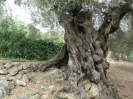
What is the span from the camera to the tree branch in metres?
9.62

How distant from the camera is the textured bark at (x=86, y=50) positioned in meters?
8.99

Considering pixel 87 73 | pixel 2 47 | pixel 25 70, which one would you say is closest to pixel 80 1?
pixel 87 73

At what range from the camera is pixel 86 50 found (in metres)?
9.27

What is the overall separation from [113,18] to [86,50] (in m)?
1.92

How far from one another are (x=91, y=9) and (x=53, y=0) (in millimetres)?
2855

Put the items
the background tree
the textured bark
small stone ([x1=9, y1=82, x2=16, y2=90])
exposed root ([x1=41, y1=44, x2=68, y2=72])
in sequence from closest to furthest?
small stone ([x1=9, y1=82, x2=16, y2=90]) → the background tree → the textured bark → exposed root ([x1=41, y1=44, x2=68, y2=72])

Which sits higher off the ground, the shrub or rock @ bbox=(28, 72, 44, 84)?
the shrub

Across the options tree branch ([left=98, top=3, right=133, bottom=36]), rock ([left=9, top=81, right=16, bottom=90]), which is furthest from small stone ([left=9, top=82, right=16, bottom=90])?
tree branch ([left=98, top=3, right=133, bottom=36])

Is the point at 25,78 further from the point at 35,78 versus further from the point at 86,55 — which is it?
the point at 86,55

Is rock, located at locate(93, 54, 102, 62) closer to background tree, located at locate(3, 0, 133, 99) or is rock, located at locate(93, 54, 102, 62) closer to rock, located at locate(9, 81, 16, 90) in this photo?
background tree, located at locate(3, 0, 133, 99)

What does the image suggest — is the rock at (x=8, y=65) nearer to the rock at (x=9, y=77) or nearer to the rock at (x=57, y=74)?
the rock at (x=9, y=77)

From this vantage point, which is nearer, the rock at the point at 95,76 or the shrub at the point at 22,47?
the rock at the point at 95,76

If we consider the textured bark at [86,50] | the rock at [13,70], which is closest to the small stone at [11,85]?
the rock at [13,70]

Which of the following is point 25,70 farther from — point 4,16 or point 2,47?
point 2,47
